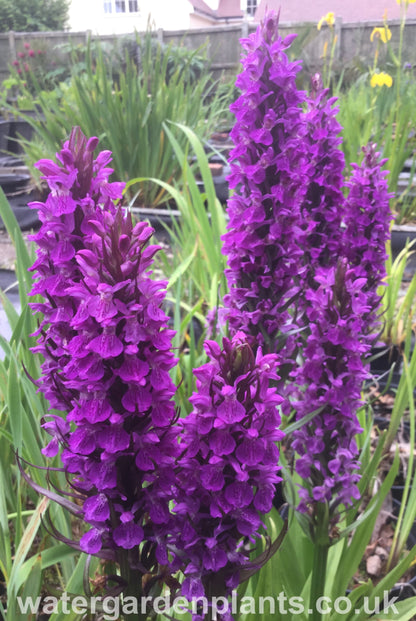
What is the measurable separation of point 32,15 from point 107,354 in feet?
71.9

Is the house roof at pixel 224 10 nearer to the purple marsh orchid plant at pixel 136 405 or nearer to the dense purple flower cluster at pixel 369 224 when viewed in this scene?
the dense purple flower cluster at pixel 369 224

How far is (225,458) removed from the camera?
62 centimetres

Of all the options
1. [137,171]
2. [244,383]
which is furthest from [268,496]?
[137,171]

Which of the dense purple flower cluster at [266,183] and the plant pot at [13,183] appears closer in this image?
the dense purple flower cluster at [266,183]

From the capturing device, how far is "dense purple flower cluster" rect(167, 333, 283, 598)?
610mm

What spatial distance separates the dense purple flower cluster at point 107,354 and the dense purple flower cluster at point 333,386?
42cm

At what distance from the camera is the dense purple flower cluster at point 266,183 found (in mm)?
1146

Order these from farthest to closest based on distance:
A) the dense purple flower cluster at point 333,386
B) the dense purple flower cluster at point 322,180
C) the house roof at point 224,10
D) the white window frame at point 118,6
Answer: the house roof at point 224,10 → the white window frame at point 118,6 → the dense purple flower cluster at point 322,180 → the dense purple flower cluster at point 333,386

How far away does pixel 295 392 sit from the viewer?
1.19m

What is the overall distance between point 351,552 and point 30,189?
4245 mm

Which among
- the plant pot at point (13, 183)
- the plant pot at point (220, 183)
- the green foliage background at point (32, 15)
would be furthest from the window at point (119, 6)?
the plant pot at point (220, 183)

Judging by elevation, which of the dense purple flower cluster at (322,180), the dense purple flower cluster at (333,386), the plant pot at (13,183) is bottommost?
the plant pot at (13,183)

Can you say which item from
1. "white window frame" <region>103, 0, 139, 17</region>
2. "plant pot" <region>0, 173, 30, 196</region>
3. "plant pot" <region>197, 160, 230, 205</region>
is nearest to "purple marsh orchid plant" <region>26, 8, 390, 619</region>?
"plant pot" <region>197, 160, 230, 205</region>

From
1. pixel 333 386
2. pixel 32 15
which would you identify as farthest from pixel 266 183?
pixel 32 15
